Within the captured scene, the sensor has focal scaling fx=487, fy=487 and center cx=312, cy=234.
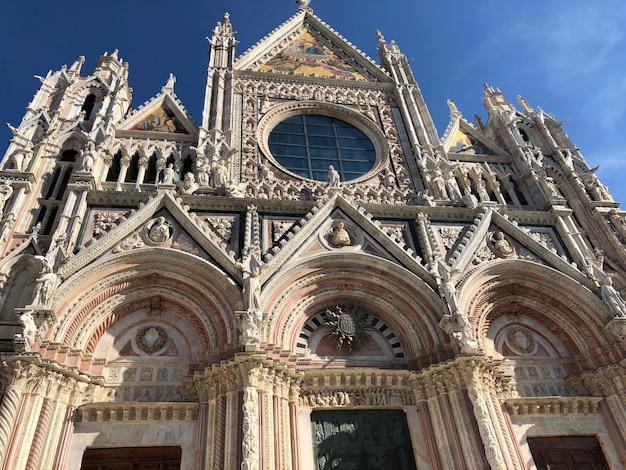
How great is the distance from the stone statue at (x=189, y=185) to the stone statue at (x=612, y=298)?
1003cm

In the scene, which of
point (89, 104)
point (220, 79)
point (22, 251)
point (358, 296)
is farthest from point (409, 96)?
point (22, 251)

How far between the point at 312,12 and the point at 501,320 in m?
16.2

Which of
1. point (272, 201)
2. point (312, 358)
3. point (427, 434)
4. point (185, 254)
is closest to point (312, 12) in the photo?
point (272, 201)

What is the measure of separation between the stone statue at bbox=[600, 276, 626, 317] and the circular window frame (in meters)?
6.64

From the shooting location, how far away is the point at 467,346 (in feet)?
31.0

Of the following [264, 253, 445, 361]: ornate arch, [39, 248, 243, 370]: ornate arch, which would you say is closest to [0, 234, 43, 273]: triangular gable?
[39, 248, 243, 370]: ornate arch

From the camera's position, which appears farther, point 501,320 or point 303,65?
point 303,65

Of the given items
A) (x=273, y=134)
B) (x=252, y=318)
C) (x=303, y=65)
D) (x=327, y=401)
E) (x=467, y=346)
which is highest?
(x=303, y=65)

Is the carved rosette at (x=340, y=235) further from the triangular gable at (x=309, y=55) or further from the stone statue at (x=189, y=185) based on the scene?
the triangular gable at (x=309, y=55)

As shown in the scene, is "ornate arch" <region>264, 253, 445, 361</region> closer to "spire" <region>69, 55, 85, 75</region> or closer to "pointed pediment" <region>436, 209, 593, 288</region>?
"pointed pediment" <region>436, 209, 593, 288</region>

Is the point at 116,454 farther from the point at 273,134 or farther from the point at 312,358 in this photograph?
the point at 273,134

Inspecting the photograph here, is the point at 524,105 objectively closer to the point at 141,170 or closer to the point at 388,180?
the point at 388,180

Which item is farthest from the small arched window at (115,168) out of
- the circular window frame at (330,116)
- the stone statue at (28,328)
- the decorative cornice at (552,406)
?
the decorative cornice at (552,406)

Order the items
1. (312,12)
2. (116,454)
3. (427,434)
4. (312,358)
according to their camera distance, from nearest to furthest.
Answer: (116,454)
(427,434)
(312,358)
(312,12)
